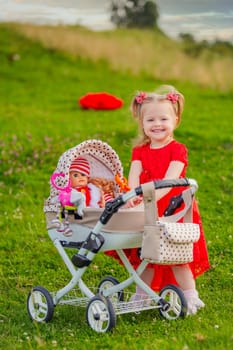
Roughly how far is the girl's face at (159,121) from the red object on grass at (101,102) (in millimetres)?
11259

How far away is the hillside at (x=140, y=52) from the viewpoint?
84.3ft

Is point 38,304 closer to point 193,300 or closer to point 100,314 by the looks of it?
point 100,314

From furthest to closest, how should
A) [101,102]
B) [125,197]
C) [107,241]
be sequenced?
[101,102] < [107,241] < [125,197]

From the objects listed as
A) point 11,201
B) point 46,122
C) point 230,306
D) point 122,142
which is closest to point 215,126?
point 122,142

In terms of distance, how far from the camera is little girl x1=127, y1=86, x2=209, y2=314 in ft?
21.6

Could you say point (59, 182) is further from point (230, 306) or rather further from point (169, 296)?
point (230, 306)

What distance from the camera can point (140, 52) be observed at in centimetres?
2861

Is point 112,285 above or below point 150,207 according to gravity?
below

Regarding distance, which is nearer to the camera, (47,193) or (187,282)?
(187,282)

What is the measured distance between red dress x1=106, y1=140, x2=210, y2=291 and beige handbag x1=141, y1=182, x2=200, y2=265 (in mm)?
571

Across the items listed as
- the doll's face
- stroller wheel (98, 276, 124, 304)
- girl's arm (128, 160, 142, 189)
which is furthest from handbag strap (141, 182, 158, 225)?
stroller wheel (98, 276, 124, 304)

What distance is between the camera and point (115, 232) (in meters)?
6.11

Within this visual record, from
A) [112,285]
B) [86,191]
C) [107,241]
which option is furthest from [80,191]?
[112,285]

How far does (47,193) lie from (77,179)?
190 inches
